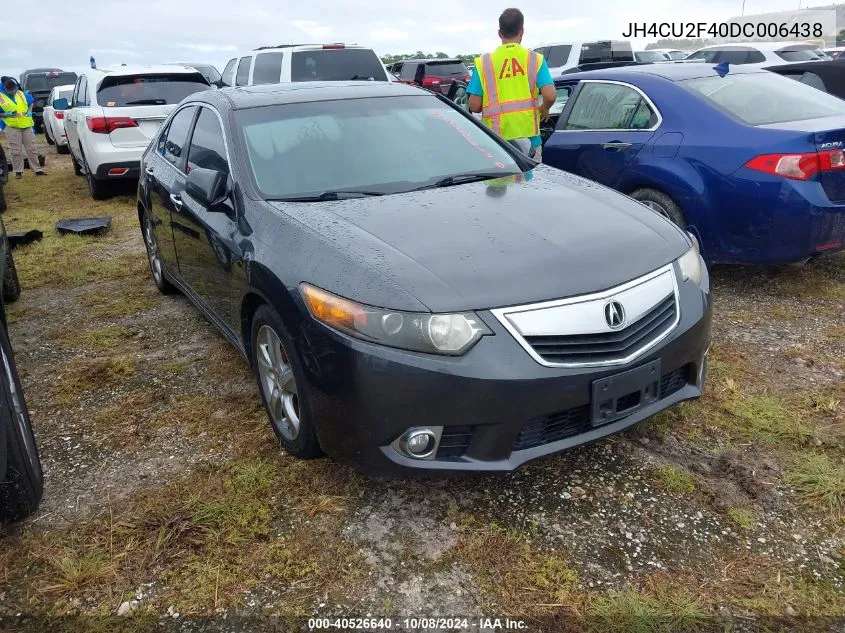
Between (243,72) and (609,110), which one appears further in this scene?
(243,72)

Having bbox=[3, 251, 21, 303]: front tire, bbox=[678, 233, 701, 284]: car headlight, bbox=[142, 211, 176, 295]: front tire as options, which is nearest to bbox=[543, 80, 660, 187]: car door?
bbox=[678, 233, 701, 284]: car headlight

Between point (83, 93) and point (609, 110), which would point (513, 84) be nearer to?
point (609, 110)

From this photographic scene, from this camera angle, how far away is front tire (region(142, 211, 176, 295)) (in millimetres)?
5004

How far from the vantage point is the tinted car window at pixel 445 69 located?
16969 mm

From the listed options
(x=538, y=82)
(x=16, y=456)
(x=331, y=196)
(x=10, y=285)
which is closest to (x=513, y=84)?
(x=538, y=82)

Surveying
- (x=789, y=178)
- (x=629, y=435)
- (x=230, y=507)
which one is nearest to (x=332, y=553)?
(x=230, y=507)

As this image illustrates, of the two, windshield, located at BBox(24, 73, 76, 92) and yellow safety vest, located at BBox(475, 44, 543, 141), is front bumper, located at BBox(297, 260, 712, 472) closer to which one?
yellow safety vest, located at BBox(475, 44, 543, 141)

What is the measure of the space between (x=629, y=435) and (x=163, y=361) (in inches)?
106

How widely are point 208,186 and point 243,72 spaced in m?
9.48

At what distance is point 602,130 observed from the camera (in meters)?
5.43

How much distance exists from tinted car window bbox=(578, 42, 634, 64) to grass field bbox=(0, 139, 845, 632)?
1522 cm

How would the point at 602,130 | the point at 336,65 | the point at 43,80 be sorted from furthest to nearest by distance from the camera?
the point at 43,80 < the point at 336,65 < the point at 602,130

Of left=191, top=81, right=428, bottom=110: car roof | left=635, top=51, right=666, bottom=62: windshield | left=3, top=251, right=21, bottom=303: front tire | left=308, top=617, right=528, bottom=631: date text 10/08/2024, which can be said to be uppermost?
left=191, top=81, right=428, bottom=110: car roof

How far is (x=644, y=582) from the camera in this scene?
7.52 ft
